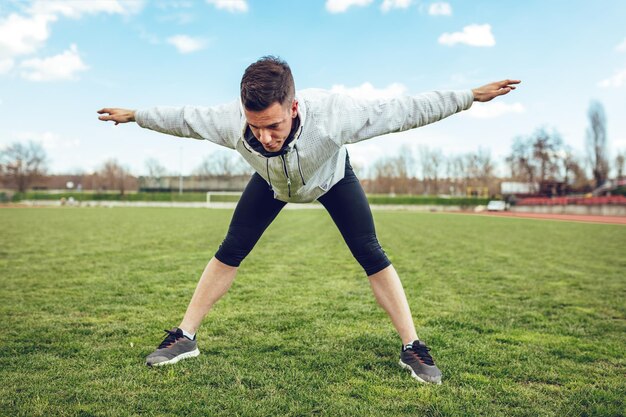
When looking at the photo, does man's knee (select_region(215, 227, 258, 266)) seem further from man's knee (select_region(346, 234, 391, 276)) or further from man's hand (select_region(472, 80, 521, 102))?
man's hand (select_region(472, 80, 521, 102))

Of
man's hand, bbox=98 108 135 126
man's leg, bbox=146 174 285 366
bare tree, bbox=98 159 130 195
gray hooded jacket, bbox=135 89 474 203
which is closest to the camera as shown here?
gray hooded jacket, bbox=135 89 474 203

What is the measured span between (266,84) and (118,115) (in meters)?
1.26

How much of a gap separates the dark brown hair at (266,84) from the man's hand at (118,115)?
101 cm

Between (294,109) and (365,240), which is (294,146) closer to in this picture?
(294,109)

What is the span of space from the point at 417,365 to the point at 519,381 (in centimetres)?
65

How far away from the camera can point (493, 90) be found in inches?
114

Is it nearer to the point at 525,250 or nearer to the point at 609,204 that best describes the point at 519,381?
the point at 525,250

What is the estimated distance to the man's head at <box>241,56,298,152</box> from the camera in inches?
95.9

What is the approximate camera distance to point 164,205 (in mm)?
62531

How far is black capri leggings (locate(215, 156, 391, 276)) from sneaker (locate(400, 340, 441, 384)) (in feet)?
1.85

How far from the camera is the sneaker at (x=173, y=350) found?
125 inches

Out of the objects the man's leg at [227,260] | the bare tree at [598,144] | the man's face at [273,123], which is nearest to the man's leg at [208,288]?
the man's leg at [227,260]

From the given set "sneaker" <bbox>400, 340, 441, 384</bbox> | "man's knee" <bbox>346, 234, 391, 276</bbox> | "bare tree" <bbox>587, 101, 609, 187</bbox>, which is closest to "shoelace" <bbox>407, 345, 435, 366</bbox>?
"sneaker" <bbox>400, 340, 441, 384</bbox>

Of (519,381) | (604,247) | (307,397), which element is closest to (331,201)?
(307,397)
